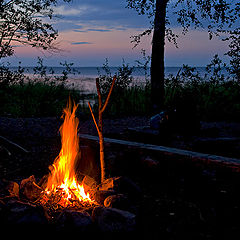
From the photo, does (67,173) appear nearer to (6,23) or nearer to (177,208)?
(177,208)

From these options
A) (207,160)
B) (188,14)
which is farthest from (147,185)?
(188,14)

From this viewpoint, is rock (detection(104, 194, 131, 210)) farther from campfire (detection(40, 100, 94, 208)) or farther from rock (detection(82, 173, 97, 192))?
rock (detection(82, 173, 97, 192))

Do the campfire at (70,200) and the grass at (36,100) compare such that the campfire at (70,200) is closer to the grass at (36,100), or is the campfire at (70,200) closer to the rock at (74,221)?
the rock at (74,221)

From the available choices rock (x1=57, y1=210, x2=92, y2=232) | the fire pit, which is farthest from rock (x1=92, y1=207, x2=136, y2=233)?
rock (x1=57, y1=210, x2=92, y2=232)

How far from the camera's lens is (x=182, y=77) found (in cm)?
1380

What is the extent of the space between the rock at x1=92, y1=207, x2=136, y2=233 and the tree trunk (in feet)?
26.4

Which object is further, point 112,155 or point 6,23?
point 6,23

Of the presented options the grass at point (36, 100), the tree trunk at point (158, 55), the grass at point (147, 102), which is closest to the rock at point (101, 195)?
the grass at point (36, 100)

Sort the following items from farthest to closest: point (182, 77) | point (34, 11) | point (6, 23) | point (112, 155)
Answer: point (182, 77)
point (34, 11)
point (6, 23)
point (112, 155)

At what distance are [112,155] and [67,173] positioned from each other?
7.08ft

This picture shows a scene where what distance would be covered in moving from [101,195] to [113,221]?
70cm

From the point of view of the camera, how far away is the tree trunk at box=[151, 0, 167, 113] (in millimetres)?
10916

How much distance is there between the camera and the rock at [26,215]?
340 cm

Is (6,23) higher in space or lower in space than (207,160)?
higher
